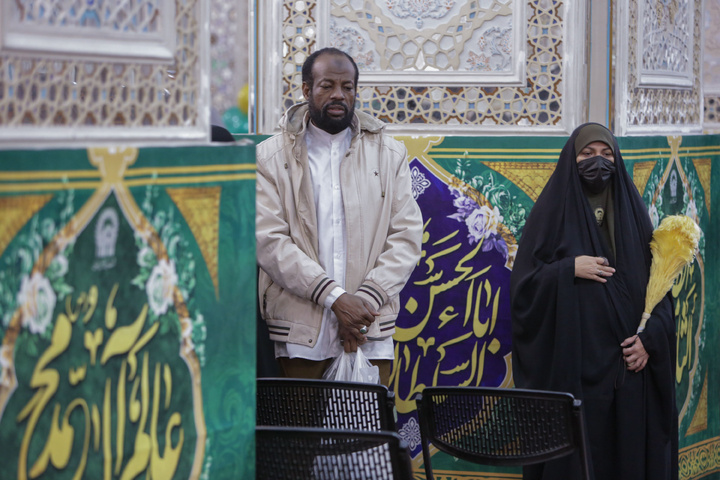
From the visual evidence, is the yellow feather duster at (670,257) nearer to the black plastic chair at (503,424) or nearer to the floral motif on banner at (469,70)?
the floral motif on banner at (469,70)

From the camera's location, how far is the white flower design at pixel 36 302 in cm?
143

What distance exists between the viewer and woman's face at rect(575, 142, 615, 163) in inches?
119

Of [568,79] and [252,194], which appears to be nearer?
[252,194]

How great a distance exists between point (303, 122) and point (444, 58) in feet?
2.76

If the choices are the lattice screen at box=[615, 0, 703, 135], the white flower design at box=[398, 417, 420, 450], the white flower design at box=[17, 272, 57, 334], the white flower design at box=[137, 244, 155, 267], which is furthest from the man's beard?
Result: the white flower design at box=[17, 272, 57, 334]

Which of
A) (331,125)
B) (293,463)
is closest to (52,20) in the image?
(293,463)

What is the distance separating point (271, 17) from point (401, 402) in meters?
1.47

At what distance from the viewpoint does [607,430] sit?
3043 mm

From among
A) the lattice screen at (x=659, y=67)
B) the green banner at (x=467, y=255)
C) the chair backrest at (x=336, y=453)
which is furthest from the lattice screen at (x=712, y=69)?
the chair backrest at (x=336, y=453)

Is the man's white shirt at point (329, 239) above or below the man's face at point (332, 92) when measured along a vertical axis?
below

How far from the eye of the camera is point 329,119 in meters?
2.89

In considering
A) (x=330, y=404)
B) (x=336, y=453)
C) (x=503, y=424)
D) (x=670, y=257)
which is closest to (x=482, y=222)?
(x=670, y=257)

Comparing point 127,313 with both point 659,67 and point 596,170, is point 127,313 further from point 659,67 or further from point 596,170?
point 659,67

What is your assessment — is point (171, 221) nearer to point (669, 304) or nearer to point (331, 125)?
point (331, 125)
